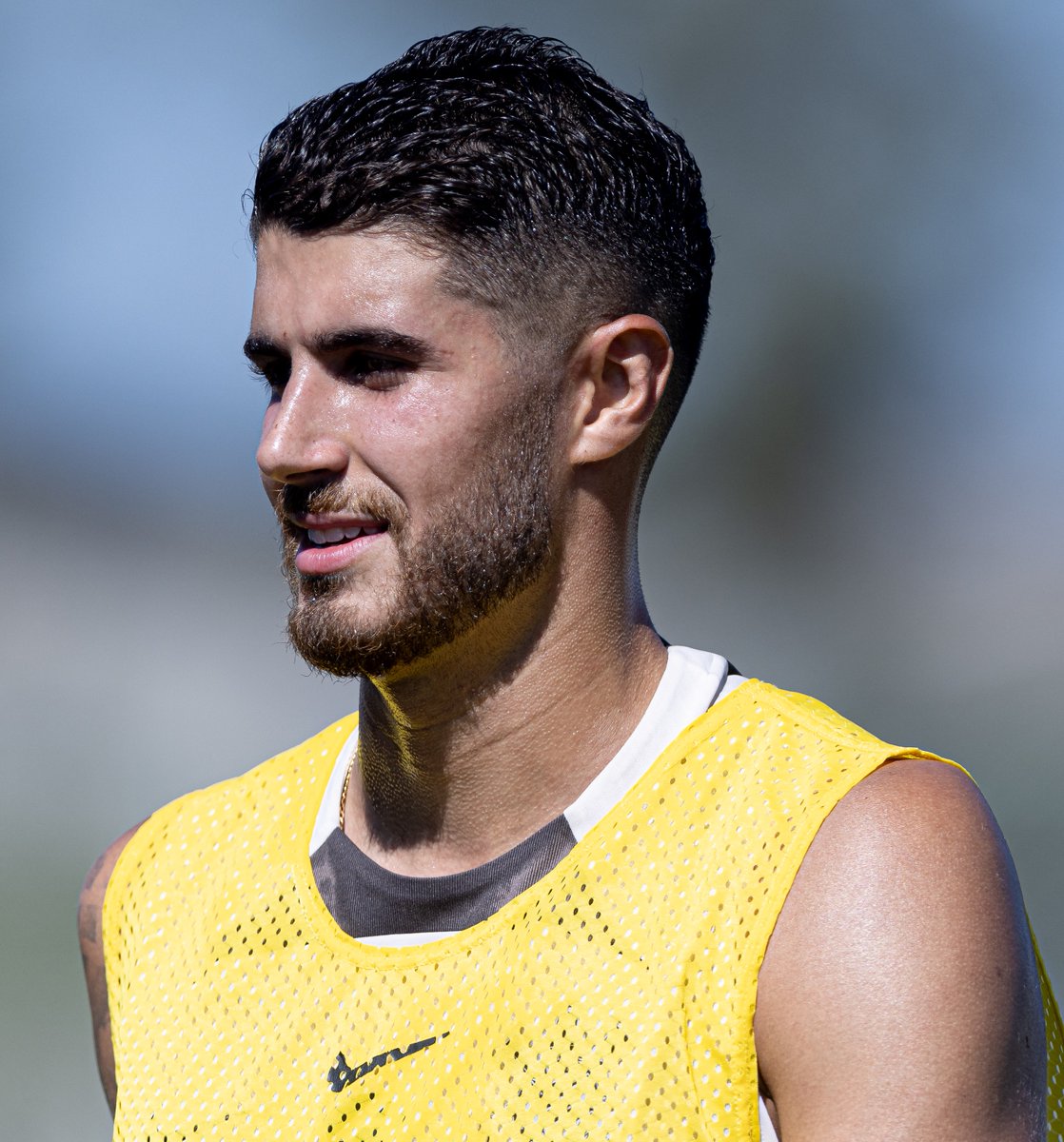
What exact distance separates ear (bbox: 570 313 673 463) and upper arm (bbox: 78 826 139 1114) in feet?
3.32

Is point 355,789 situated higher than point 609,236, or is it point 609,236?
point 609,236

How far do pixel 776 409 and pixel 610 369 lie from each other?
10.6m

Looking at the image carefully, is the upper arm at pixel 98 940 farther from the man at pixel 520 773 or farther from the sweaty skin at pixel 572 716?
the sweaty skin at pixel 572 716

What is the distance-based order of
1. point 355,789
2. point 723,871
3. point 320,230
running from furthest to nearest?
point 355,789
point 320,230
point 723,871

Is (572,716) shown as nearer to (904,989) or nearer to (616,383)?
(616,383)

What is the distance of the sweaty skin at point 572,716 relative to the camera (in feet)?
4.71

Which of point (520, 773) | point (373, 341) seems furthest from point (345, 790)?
point (373, 341)

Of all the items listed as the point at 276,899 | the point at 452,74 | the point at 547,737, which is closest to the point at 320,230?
the point at 452,74

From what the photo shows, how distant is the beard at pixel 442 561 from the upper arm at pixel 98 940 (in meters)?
0.68

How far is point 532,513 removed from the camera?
1826 millimetres

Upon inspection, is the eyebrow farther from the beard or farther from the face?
the beard

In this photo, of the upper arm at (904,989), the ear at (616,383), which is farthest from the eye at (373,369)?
the upper arm at (904,989)

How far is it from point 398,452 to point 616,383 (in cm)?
33

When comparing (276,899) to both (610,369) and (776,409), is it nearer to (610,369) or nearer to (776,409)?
(610,369)
